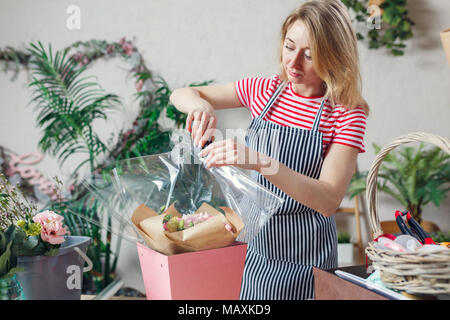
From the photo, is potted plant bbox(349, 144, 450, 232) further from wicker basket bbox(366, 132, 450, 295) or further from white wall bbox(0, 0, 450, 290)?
wicker basket bbox(366, 132, 450, 295)

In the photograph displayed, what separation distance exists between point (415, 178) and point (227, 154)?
9.11ft

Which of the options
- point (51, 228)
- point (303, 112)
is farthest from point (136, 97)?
point (51, 228)

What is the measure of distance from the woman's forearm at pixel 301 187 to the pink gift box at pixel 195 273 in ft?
0.62

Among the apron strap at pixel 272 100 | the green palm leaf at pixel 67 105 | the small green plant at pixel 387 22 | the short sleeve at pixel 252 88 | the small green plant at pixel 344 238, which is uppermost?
the small green plant at pixel 387 22

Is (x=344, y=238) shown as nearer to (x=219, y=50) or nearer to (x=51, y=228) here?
(x=219, y=50)

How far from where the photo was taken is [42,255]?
3.01ft

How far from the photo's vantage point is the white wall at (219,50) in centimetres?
350

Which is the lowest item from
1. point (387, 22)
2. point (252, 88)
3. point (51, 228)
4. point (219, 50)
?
point (51, 228)

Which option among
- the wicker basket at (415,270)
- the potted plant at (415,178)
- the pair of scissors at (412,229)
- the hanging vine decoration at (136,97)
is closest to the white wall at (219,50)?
the hanging vine decoration at (136,97)

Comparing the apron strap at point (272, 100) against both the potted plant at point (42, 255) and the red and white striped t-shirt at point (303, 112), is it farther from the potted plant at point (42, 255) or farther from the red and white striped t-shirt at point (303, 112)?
the potted plant at point (42, 255)

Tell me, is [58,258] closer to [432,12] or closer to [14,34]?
[14,34]

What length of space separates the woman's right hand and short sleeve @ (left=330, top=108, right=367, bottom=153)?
377mm

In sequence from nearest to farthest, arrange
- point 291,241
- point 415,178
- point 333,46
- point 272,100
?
point 333,46 → point 291,241 → point 272,100 → point 415,178
